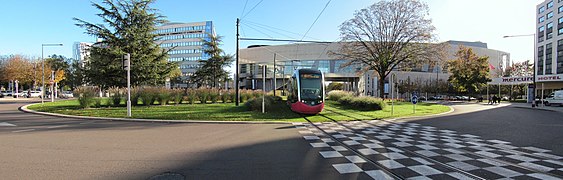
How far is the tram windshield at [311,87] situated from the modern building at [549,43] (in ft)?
145

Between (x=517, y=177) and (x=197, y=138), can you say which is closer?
(x=517, y=177)

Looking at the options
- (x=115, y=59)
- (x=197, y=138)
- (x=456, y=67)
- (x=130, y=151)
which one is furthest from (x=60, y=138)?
(x=456, y=67)

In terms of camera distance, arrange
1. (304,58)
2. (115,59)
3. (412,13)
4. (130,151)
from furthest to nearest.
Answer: (304,58) < (412,13) < (115,59) < (130,151)

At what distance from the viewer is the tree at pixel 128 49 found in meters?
25.4

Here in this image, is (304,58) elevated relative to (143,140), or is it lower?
elevated

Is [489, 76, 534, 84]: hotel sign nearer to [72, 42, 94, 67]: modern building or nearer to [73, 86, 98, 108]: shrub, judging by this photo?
[73, 86, 98, 108]: shrub

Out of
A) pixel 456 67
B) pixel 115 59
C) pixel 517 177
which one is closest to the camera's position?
pixel 517 177

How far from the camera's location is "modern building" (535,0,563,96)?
43.4 m

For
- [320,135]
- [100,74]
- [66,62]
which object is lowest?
[320,135]

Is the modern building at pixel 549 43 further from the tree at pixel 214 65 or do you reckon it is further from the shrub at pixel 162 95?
the shrub at pixel 162 95

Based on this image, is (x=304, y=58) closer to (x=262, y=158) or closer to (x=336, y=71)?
(x=336, y=71)

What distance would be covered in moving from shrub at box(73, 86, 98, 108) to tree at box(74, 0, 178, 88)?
224 inches

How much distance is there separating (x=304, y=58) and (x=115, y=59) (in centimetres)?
6557

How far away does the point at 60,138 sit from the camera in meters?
8.11
